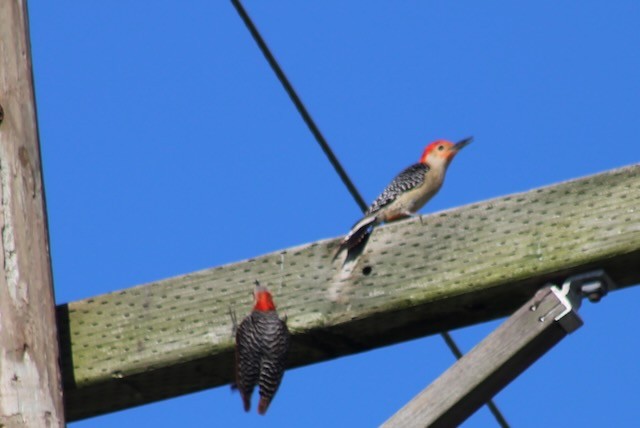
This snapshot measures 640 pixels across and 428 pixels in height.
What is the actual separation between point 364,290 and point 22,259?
86cm

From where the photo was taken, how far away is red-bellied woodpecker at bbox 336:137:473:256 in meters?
5.23

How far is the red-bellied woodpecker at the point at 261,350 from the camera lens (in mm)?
3564

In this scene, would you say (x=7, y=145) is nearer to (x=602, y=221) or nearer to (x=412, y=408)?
(x=412, y=408)

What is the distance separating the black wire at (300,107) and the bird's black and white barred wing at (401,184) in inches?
3.8

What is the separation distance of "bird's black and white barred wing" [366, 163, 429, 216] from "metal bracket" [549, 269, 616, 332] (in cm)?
133

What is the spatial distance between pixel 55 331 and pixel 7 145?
568mm

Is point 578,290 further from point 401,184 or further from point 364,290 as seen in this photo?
point 401,184

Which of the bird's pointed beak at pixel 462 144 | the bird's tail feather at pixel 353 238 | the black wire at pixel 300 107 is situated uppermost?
the bird's pointed beak at pixel 462 144

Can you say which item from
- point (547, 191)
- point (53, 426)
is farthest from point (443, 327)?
point (53, 426)

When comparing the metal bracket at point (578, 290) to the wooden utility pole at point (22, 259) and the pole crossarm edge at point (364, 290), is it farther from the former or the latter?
the wooden utility pole at point (22, 259)

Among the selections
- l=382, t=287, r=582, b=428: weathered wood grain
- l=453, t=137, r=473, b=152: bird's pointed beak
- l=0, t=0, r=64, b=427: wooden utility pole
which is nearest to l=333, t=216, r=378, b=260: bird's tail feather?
l=382, t=287, r=582, b=428: weathered wood grain

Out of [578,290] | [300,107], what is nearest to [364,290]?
[578,290]

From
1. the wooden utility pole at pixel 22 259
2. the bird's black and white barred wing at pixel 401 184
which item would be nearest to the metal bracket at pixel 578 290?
the wooden utility pole at pixel 22 259

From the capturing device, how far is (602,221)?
353 centimetres
